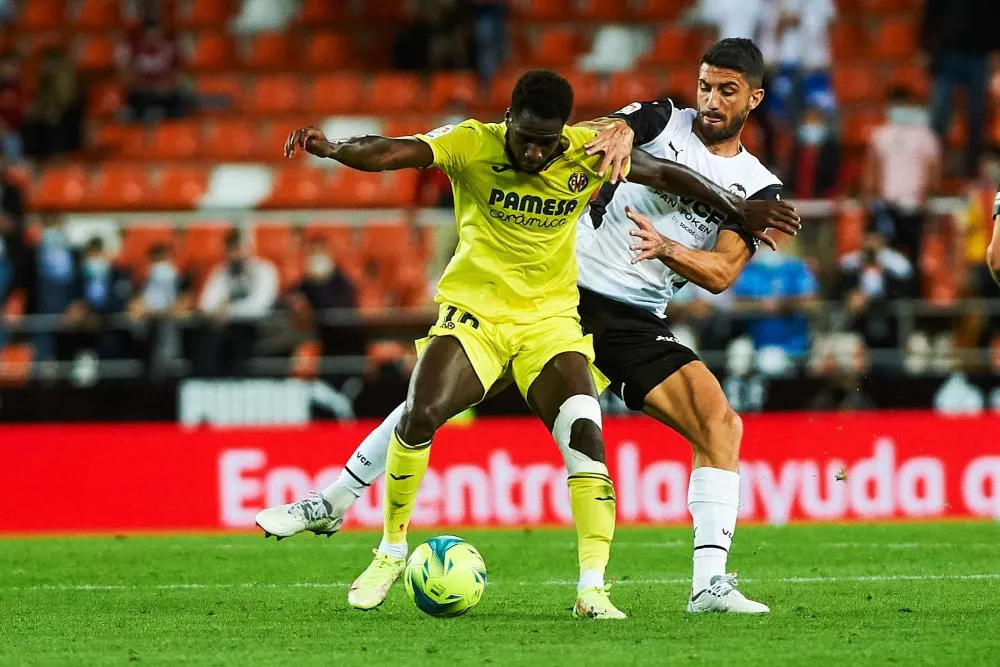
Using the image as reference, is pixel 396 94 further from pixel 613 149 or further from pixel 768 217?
pixel 613 149

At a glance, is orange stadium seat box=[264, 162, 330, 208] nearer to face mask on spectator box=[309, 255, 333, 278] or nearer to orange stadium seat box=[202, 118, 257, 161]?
orange stadium seat box=[202, 118, 257, 161]

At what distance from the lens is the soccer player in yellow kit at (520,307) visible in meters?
7.52

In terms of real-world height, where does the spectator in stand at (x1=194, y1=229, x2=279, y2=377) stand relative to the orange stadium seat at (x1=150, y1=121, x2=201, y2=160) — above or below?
below

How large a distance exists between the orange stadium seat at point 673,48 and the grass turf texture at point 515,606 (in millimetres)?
9503

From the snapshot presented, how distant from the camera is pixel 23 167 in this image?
64.8 ft

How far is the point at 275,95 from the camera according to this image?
2066 centimetres

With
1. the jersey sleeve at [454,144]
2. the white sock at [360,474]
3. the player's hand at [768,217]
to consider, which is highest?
the jersey sleeve at [454,144]

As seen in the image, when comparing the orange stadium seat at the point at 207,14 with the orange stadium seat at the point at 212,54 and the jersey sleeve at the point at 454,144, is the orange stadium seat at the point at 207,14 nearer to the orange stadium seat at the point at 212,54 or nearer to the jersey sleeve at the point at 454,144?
the orange stadium seat at the point at 212,54

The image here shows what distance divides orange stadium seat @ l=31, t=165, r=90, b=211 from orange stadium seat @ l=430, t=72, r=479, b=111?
3.98 meters

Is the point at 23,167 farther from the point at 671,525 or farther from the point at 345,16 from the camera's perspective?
the point at 671,525

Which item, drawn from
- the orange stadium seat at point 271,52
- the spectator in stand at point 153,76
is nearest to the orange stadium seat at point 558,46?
the orange stadium seat at point 271,52

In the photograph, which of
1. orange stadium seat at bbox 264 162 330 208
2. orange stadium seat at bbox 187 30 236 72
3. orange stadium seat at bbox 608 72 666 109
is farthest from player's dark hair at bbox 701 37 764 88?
orange stadium seat at bbox 187 30 236 72

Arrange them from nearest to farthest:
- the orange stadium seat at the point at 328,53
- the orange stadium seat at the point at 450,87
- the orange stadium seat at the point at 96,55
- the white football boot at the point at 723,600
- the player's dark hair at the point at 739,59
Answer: the white football boot at the point at 723,600
the player's dark hair at the point at 739,59
the orange stadium seat at the point at 450,87
the orange stadium seat at the point at 328,53
the orange stadium seat at the point at 96,55

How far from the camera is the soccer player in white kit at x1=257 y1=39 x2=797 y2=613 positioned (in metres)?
7.87
